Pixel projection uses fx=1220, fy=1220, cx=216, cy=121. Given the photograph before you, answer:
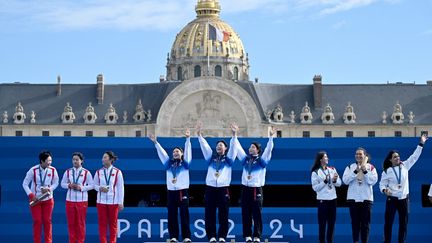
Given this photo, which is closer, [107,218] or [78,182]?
[78,182]

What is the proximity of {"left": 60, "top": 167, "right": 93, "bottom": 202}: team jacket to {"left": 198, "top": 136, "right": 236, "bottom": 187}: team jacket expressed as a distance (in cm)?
232

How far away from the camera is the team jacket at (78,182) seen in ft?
77.5

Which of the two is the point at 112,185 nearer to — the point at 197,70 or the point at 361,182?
the point at 361,182

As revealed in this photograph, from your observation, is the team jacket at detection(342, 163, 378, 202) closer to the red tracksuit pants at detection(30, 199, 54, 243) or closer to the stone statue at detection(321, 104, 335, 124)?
the red tracksuit pants at detection(30, 199, 54, 243)

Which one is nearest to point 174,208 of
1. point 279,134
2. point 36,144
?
point 36,144

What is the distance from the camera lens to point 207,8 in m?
144

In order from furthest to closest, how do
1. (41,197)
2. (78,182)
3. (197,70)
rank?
(197,70) → (78,182) → (41,197)

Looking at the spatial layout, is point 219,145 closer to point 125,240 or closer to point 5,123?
point 125,240

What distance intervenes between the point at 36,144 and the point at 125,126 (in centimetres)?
7366

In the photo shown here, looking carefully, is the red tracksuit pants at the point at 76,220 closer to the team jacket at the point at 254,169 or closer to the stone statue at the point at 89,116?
the team jacket at the point at 254,169

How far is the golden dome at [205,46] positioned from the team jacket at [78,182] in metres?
113

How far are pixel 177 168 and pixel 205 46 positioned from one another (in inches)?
4597

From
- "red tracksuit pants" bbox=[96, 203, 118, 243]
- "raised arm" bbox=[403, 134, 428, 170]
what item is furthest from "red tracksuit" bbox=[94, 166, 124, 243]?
"raised arm" bbox=[403, 134, 428, 170]

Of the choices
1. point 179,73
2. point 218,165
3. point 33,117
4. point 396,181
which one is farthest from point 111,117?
point 396,181
